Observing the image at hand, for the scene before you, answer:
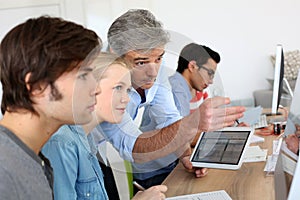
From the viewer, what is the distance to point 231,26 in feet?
14.3

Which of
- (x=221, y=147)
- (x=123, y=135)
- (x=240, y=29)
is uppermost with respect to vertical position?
(x=123, y=135)

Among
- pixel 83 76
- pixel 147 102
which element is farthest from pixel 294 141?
pixel 147 102

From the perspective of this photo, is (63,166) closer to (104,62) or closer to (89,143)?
(89,143)

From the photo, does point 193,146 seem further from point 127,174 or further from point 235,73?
point 235,73

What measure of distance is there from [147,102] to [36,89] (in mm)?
739

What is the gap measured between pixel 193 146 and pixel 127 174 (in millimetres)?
346

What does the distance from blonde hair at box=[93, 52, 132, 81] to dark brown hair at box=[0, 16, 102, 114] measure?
0.07 meters

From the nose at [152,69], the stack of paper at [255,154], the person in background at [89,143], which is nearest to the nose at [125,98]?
the person in background at [89,143]

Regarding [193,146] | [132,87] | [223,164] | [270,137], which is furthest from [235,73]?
[132,87]

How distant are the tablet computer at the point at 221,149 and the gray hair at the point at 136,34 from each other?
0.46 m

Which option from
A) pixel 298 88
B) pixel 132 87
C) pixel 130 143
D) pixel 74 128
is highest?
pixel 298 88

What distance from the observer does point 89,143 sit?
1.34m

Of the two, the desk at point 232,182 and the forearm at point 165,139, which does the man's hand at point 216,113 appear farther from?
the desk at point 232,182

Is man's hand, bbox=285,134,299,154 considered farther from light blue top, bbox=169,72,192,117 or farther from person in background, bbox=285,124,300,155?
light blue top, bbox=169,72,192,117
